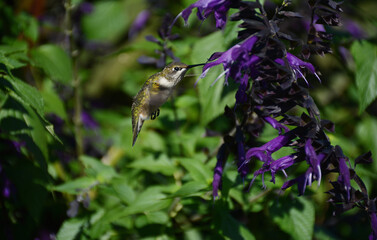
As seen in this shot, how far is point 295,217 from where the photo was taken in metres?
1.49

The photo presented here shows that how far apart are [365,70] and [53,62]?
1.43m

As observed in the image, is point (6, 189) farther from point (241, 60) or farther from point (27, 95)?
point (241, 60)

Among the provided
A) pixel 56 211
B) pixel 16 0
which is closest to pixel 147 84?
pixel 56 211

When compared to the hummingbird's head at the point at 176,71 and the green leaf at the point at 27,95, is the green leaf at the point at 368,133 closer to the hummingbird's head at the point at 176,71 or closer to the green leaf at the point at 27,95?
the hummingbird's head at the point at 176,71

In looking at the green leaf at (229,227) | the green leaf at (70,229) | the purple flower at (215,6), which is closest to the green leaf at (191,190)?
the green leaf at (229,227)

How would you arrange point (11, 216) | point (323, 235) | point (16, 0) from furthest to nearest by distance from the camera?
1. point (16, 0)
2. point (323, 235)
3. point (11, 216)

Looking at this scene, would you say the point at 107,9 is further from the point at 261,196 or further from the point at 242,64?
the point at 242,64

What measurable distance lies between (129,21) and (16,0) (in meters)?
1.62

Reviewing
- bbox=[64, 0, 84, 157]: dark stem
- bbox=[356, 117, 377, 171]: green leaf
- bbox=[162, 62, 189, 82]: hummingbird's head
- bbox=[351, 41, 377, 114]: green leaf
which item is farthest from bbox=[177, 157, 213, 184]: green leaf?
bbox=[356, 117, 377, 171]: green leaf

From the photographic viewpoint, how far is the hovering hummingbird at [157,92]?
1.16 metres

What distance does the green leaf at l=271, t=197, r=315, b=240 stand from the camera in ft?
4.69

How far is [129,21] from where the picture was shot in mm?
4387

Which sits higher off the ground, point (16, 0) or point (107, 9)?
point (16, 0)

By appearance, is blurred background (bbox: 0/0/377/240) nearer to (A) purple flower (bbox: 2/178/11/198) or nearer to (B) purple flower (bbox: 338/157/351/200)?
(A) purple flower (bbox: 2/178/11/198)
